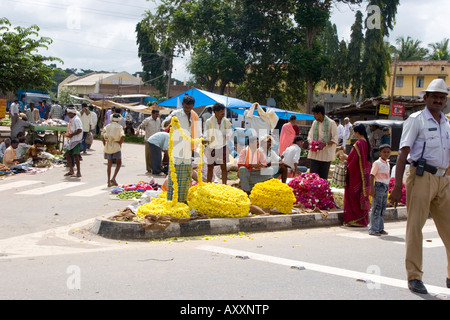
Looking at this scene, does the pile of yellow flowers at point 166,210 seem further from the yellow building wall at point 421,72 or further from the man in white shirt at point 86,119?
the yellow building wall at point 421,72

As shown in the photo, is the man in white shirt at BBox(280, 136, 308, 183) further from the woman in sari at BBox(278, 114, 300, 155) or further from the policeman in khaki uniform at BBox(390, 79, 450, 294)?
the policeman in khaki uniform at BBox(390, 79, 450, 294)

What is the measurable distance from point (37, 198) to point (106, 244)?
16.1 feet

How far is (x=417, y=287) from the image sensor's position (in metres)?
5.38

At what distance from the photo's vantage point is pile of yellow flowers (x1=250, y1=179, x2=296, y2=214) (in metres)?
9.98

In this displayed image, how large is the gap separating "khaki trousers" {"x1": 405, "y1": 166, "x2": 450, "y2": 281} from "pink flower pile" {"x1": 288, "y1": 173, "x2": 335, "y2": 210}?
5.16m

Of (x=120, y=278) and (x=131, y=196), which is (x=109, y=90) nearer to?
(x=131, y=196)

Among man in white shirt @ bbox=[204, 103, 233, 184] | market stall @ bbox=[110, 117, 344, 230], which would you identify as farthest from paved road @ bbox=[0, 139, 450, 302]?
man in white shirt @ bbox=[204, 103, 233, 184]

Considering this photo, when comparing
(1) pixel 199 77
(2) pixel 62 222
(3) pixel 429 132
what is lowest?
(2) pixel 62 222

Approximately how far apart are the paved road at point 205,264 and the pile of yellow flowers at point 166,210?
497 mm

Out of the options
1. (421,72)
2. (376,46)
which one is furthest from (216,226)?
(421,72)

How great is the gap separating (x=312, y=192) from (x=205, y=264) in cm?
480

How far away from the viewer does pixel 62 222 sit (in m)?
9.63
